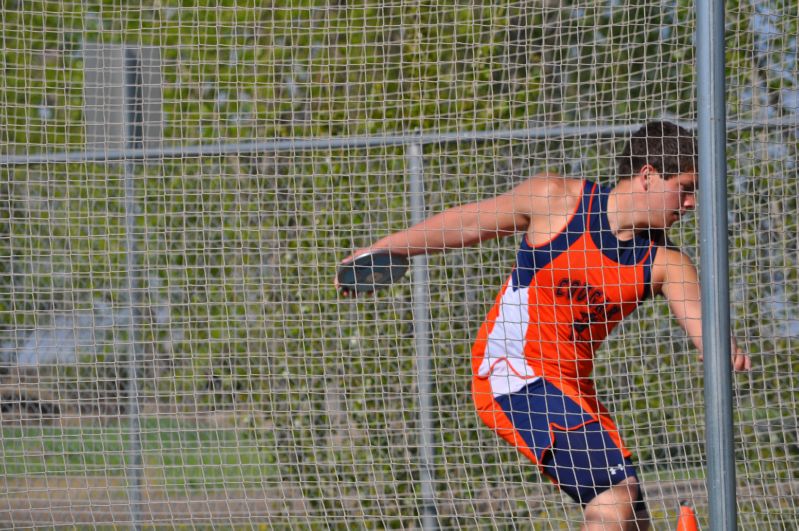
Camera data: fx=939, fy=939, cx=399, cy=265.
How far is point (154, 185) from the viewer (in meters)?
4.69

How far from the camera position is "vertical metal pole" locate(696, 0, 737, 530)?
2436mm

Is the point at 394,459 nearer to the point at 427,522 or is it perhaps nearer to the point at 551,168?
the point at 427,522

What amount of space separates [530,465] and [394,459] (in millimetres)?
649

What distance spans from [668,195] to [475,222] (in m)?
0.64

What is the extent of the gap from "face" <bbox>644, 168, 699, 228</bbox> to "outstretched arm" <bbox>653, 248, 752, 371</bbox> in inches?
4.9

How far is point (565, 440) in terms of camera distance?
315cm

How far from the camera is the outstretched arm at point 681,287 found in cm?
303

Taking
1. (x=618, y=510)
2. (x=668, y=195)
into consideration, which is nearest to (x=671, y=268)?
(x=668, y=195)

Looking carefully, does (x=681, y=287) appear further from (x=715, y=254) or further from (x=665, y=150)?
(x=715, y=254)

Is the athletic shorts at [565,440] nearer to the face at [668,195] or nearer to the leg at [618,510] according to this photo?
the leg at [618,510]

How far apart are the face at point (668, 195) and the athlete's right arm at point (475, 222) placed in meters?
0.34

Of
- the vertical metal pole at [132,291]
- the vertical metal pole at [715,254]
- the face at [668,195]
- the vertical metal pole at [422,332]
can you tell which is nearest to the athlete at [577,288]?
the face at [668,195]

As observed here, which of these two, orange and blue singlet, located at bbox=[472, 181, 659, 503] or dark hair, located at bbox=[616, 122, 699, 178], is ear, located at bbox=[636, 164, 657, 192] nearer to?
dark hair, located at bbox=[616, 122, 699, 178]

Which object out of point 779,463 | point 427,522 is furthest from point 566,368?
point 779,463
